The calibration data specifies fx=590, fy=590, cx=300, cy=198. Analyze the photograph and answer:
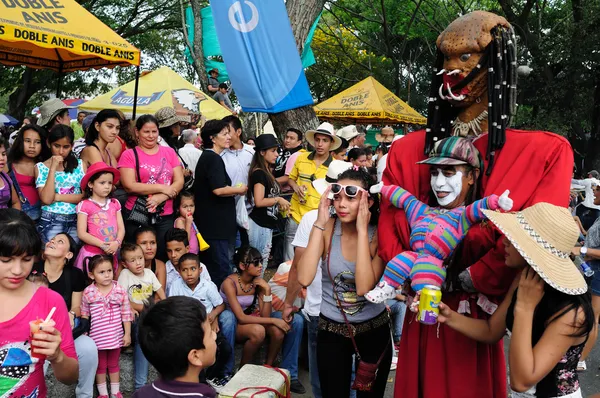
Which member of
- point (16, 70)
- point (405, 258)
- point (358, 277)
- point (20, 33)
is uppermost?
point (16, 70)

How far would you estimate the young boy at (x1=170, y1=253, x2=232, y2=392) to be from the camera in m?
4.70

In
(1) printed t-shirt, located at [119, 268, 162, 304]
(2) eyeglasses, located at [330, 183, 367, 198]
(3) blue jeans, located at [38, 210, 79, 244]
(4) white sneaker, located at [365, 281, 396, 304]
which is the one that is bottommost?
(1) printed t-shirt, located at [119, 268, 162, 304]

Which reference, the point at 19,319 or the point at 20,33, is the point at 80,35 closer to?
the point at 20,33

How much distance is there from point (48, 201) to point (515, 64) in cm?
361

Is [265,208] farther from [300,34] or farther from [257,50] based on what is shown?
[300,34]

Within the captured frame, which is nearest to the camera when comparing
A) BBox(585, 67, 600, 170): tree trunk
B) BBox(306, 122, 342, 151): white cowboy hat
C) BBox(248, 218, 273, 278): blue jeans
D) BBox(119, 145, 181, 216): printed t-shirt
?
BBox(119, 145, 181, 216): printed t-shirt

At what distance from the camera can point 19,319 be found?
2.49 meters

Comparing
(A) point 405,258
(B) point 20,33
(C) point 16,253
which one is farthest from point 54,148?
(A) point 405,258

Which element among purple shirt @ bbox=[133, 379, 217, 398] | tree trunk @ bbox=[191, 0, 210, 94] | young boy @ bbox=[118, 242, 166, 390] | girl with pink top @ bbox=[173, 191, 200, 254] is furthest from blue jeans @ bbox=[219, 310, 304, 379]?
tree trunk @ bbox=[191, 0, 210, 94]

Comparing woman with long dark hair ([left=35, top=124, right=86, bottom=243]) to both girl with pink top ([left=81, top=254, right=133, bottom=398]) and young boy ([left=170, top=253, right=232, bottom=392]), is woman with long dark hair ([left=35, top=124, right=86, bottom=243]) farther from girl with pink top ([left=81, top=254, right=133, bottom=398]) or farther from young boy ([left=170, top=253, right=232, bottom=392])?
young boy ([left=170, top=253, right=232, bottom=392])

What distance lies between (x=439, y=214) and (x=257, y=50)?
11.6 feet

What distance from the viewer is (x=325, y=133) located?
6.38 meters

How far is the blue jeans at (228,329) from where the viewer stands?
15.6ft

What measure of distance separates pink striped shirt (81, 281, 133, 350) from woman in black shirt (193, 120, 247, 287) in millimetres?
1462
